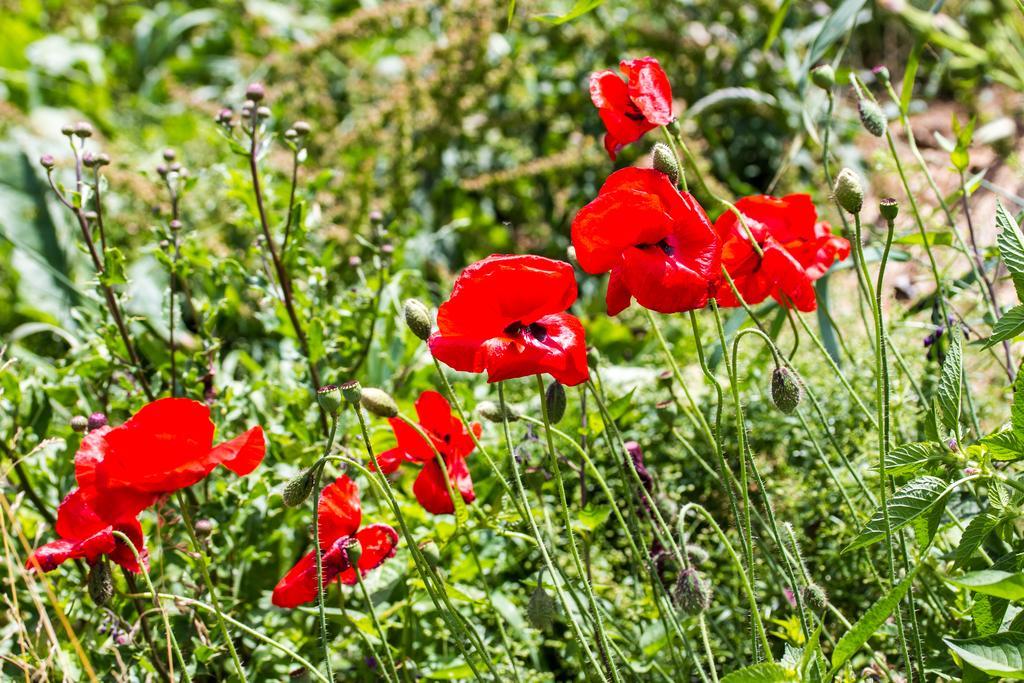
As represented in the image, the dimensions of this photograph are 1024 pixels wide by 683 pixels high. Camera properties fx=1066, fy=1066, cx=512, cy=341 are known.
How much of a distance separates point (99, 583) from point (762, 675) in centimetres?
71

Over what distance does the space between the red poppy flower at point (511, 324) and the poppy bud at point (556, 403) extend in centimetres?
15

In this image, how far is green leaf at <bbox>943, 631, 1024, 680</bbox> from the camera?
861 mm

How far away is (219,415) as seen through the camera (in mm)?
1699

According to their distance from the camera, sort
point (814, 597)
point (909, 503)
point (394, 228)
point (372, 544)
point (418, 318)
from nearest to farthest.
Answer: point (909, 503) < point (418, 318) < point (814, 597) < point (372, 544) < point (394, 228)

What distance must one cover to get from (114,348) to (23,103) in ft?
11.3

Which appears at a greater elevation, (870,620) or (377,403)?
(377,403)

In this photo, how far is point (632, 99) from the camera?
1185mm

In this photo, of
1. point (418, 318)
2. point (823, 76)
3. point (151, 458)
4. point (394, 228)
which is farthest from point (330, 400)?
point (394, 228)

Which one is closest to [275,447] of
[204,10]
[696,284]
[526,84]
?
[696,284]

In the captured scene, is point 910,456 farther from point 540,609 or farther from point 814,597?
point 540,609

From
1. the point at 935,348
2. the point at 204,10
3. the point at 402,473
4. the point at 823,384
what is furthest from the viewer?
the point at 204,10

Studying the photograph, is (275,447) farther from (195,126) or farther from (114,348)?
(195,126)

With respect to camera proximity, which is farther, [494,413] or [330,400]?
[494,413]

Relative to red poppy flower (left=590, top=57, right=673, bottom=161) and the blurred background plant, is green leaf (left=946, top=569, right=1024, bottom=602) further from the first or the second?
red poppy flower (left=590, top=57, right=673, bottom=161)
